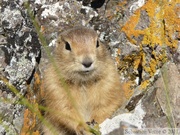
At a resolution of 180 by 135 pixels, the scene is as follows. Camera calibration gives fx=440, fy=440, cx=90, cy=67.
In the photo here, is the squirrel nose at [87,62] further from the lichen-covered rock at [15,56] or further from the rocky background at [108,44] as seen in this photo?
the lichen-covered rock at [15,56]

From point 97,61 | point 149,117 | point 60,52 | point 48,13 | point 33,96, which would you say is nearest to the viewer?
point 149,117

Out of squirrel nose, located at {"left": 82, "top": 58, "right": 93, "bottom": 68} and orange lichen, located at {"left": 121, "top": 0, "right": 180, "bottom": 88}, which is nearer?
squirrel nose, located at {"left": 82, "top": 58, "right": 93, "bottom": 68}

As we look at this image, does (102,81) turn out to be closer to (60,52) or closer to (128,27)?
(60,52)

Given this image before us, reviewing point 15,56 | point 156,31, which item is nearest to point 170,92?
point 156,31

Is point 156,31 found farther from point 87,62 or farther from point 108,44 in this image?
point 87,62

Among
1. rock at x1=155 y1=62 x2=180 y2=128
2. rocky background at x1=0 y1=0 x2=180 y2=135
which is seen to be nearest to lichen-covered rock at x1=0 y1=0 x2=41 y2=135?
rocky background at x1=0 y1=0 x2=180 y2=135

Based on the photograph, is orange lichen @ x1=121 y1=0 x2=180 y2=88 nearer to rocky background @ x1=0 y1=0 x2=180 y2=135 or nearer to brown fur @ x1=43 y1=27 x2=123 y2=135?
rocky background @ x1=0 y1=0 x2=180 y2=135

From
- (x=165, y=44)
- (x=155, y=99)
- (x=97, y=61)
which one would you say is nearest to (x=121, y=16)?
(x=165, y=44)

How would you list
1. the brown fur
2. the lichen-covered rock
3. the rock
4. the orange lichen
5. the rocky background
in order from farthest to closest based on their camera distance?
the orange lichen
the lichen-covered rock
the rocky background
the brown fur
the rock
